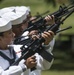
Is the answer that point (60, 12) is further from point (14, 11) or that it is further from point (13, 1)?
point (13, 1)

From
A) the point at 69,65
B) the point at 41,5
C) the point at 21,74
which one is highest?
the point at 21,74

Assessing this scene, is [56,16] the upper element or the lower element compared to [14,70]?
lower

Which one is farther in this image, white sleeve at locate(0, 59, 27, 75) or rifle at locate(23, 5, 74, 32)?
rifle at locate(23, 5, 74, 32)

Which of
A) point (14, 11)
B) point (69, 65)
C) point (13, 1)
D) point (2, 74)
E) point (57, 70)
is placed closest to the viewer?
point (2, 74)

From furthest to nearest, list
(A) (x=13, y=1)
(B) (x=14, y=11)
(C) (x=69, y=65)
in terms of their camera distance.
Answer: (A) (x=13, y=1), (C) (x=69, y=65), (B) (x=14, y=11)

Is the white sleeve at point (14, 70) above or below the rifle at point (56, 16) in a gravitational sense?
above

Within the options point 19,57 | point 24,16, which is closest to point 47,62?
point 19,57

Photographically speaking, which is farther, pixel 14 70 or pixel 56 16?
pixel 56 16

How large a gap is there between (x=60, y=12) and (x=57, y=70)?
14.3 m

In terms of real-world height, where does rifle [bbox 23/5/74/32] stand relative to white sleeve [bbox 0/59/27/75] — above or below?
below

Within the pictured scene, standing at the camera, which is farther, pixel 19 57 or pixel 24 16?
pixel 24 16

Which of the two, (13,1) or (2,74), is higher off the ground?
(2,74)

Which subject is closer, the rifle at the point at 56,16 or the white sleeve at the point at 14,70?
the white sleeve at the point at 14,70

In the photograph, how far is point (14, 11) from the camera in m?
11.6
